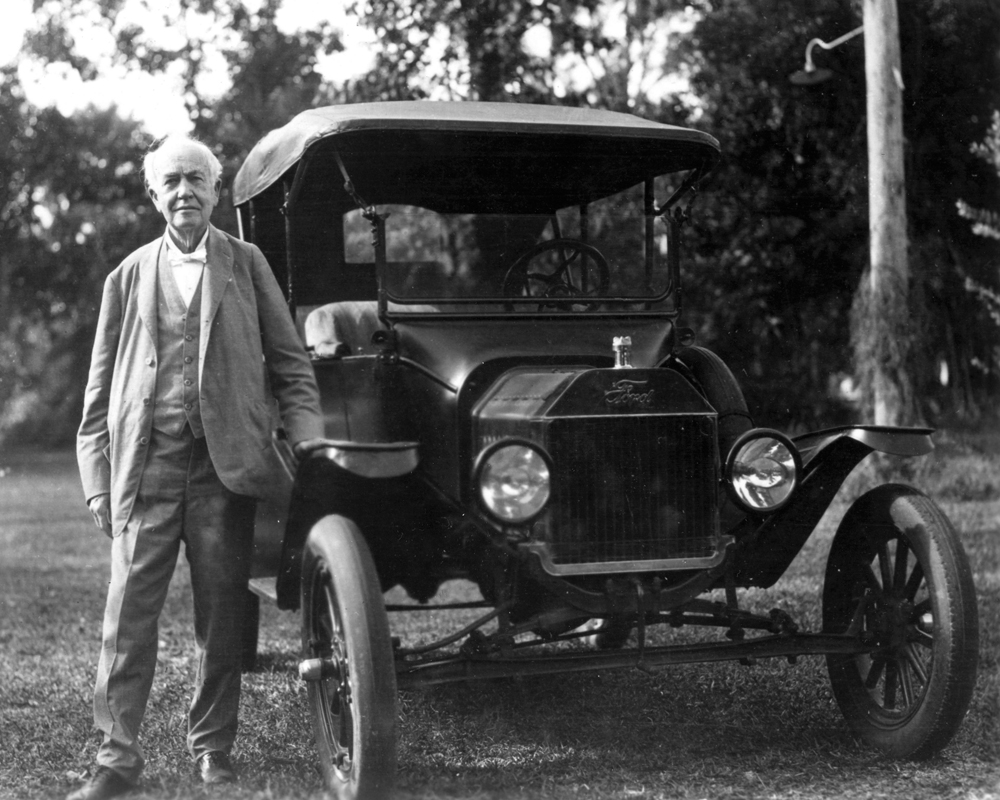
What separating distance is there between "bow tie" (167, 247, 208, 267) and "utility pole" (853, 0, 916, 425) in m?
6.02

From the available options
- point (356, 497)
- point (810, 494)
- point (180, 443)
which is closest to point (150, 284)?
point (180, 443)

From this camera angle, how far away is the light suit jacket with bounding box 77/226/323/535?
3.30 m

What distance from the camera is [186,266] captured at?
135 inches

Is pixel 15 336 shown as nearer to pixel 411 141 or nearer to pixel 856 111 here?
pixel 856 111

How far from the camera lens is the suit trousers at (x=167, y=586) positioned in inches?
128

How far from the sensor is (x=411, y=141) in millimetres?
3844

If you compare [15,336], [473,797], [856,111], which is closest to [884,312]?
[856,111]

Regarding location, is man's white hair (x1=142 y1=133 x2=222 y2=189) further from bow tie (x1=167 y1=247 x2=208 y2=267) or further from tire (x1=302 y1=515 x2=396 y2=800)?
tire (x1=302 y1=515 x2=396 y2=800)

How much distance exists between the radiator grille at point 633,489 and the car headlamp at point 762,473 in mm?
68

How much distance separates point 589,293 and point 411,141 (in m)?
0.86

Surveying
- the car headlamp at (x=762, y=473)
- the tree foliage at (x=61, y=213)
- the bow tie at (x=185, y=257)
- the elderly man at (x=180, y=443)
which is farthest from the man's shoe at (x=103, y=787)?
the tree foliage at (x=61, y=213)

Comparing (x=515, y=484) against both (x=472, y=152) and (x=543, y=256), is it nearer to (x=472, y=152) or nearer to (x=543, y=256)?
(x=472, y=152)

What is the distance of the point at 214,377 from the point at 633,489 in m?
1.26

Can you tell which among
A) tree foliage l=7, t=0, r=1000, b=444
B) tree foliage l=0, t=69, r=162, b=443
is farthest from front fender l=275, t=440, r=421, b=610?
tree foliage l=0, t=69, r=162, b=443
